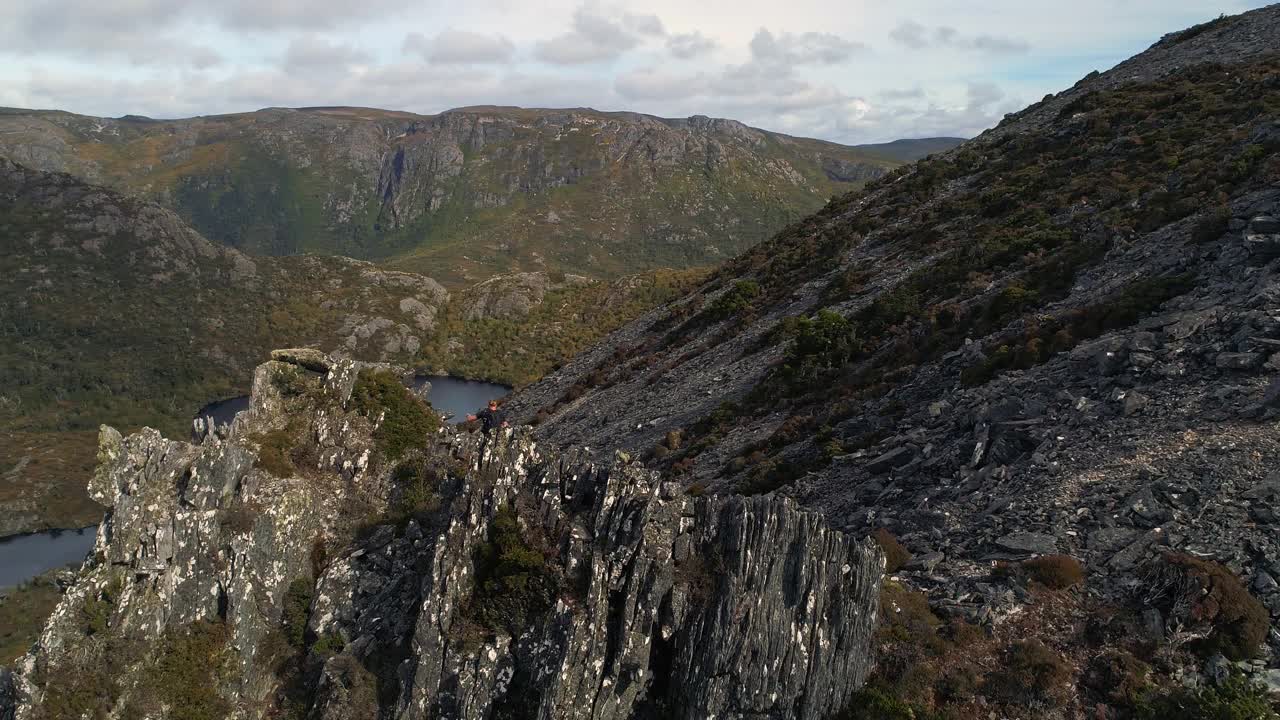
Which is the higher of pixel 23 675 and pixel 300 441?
pixel 300 441

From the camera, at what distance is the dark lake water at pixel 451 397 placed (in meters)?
147

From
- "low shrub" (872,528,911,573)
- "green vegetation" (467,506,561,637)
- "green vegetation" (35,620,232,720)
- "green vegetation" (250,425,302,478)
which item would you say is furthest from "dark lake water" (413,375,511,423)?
"low shrub" (872,528,911,573)

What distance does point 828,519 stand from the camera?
73.6ft

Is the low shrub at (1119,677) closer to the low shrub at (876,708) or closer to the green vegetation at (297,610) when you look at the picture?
the low shrub at (876,708)

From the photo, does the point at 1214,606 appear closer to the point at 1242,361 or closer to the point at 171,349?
the point at 1242,361

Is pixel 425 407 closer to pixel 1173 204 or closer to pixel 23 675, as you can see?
pixel 23 675

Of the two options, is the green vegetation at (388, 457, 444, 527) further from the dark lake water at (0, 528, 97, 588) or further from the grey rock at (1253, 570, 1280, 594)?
the dark lake water at (0, 528, 97, 588)

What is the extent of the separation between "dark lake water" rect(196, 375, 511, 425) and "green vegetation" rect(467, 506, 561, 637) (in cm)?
12231

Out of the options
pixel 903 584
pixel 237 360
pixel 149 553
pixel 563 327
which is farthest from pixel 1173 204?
pixel 237 360

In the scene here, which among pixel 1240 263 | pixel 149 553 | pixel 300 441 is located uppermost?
pixel 1240 263

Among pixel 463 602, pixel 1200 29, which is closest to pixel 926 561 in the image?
pixel 463 602

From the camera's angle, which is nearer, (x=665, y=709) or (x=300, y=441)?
(x=665, y=709)

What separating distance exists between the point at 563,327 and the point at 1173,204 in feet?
459

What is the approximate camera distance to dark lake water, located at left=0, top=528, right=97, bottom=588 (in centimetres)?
10338
